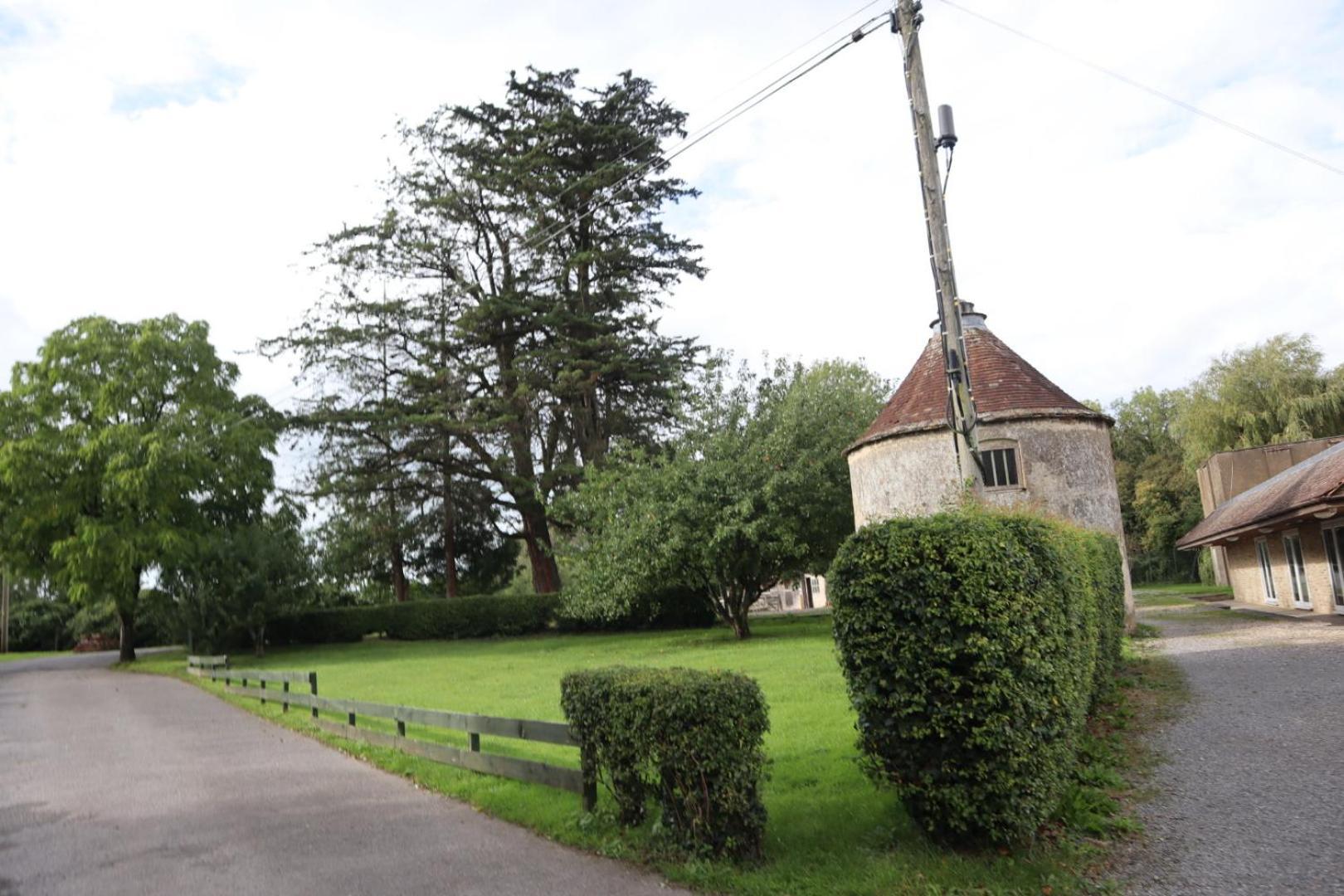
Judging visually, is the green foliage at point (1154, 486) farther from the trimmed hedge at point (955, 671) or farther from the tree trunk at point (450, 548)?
the trimmed hedge at point (955, 671)

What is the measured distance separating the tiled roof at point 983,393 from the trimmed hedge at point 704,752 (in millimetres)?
16665

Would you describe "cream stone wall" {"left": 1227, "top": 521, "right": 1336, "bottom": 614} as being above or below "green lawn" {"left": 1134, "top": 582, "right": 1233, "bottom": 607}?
above

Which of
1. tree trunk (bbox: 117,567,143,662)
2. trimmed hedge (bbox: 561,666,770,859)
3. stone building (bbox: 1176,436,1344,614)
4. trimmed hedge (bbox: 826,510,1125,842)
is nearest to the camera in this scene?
trimmed hedge (bbox: 826,510,1125,842)

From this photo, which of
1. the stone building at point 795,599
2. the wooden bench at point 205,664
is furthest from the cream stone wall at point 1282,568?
the stone building at point 795,599

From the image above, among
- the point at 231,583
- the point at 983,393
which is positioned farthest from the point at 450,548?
the point at 983,393

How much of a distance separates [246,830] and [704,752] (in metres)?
4.50

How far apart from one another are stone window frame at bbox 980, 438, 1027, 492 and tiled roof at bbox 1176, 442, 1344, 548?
551 centimetres

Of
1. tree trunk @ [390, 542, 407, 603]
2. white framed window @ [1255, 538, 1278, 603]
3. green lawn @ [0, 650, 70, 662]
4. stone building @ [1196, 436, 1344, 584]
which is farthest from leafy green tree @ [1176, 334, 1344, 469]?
Result: green lawn @ [0, 650, 70, 662]

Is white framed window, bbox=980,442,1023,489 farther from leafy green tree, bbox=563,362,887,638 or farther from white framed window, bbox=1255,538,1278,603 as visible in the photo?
Result: white framed window, bbox=1255,538,1278,603

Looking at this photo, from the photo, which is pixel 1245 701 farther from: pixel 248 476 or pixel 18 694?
pixel 248 476

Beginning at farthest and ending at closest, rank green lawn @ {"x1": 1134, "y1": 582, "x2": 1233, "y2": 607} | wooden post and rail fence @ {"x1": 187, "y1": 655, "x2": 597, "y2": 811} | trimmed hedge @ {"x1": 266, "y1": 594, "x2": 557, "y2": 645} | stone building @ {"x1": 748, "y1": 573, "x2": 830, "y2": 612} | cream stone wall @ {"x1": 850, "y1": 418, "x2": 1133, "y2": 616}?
stone building @ {"x1": 748, "y1": 573, "x2": 830, "y2": 612} → trimmed hedge @ {"x1": 266, "y1": 594, "x2": 557, "y2": 645} → green lawn @ {"x1": 1134, "y1": 582, "x2": 1233, "y2": 607} → cream stone wall @ {"x1": 850, "y1": 418, "x2": 1133, "y2": 616} → wooden post and rail fence @ {"x1": 187, "y1": 655, "x2": 597, "y2": 811}

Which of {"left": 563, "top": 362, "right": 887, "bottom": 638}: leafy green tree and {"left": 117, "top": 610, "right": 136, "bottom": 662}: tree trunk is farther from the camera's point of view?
{"left": 117, "top": 610, "right": 136, "bottom": 662}: tree trunk

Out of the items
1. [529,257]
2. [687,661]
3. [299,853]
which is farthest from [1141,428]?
[299,853]

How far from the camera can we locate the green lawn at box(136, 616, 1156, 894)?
5980 mm
